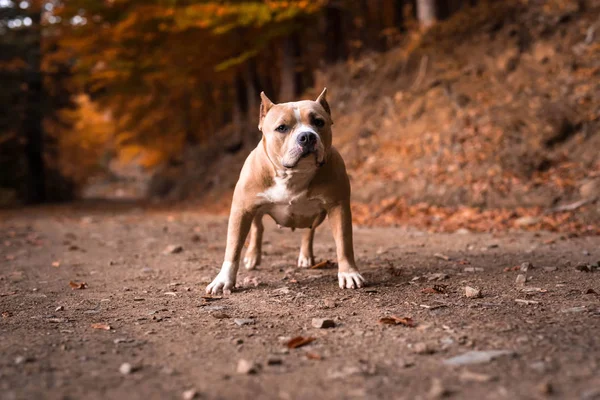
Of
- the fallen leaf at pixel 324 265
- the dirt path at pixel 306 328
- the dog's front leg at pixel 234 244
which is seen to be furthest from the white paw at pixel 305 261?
the dog's front leg at pixel 234 244

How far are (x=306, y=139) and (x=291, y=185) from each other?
19.7 inches

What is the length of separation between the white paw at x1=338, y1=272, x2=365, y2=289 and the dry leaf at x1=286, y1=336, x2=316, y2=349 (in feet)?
4.39

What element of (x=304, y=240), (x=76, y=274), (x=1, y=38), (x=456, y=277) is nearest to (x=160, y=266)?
(x=76, y=274)

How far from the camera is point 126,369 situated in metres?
2.58

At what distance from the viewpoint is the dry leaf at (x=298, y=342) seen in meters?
2.92

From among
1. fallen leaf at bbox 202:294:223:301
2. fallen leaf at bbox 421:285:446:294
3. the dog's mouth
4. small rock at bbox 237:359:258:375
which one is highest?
the dog's mouth

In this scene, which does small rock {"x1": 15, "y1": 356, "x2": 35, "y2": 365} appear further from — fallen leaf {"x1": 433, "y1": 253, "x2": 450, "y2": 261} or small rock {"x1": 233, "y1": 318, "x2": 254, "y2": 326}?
fallen leaf {"x1": 433, "y1": 253, "x2": 450, "y2": 261}

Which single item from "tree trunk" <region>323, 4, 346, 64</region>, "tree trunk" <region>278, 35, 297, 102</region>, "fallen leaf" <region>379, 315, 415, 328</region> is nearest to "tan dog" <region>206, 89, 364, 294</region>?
"fallen leaf" <region>379, 315, 415, 328</region>

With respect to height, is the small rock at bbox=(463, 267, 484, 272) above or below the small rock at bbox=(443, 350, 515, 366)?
below

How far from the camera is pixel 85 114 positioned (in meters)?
31.8

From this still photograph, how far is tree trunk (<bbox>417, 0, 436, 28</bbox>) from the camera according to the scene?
42.5 ft

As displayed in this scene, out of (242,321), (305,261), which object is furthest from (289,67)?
(242,321)

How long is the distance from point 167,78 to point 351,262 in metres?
14.2

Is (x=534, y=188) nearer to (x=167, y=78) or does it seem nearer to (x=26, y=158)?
(x=167, y=78)
